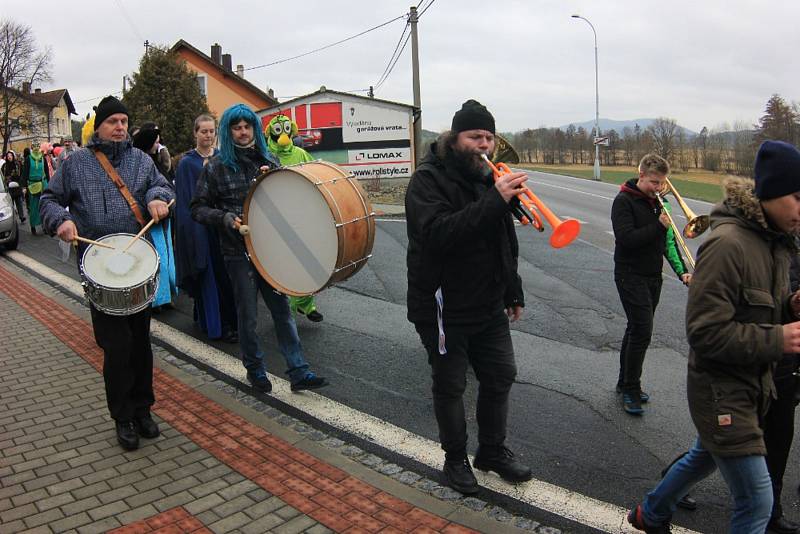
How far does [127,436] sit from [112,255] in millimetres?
1104

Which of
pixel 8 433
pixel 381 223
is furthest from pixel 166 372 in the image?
pixel 381 223

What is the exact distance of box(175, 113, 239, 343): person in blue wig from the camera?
6.23 m

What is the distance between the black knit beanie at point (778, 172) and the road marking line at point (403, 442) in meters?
1.70

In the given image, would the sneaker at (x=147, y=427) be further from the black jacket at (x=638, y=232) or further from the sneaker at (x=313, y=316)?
the black jacket at (x=638, y=232)

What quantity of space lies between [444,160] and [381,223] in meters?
11.6

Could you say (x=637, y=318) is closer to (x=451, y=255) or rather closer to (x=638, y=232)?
(x=638, y=232)

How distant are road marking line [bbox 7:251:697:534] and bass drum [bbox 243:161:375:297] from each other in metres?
0.86

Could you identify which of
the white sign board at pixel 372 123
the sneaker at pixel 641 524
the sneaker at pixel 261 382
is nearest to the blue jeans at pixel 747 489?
the sneaker at pixel 641 524

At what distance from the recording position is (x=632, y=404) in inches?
187

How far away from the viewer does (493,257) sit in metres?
3.55

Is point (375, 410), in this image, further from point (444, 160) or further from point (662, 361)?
point (662, 361)

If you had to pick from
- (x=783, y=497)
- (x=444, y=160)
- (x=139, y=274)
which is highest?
(x=444, y=160)

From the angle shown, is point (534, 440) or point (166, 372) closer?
point (534, 440)

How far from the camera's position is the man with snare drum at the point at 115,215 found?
4105 mm
